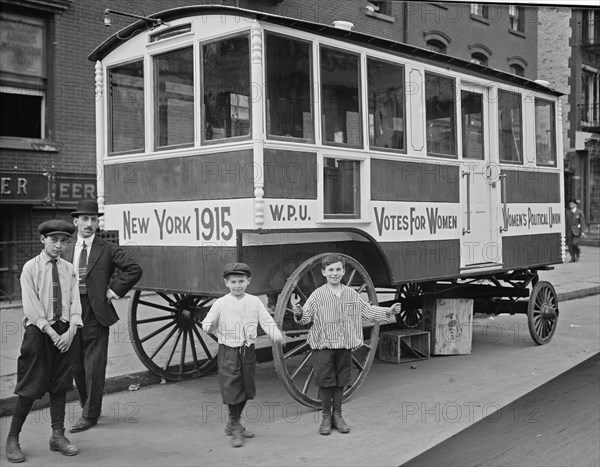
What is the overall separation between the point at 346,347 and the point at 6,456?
8.45 ft

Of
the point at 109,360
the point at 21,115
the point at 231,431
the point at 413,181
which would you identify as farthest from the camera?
the point at 21,115

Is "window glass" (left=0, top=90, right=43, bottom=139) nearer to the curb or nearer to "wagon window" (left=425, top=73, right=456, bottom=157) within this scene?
the curb

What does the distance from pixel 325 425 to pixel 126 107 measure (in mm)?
3701

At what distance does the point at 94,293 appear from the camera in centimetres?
570

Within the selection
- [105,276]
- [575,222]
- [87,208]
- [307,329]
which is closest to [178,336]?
[307,329]

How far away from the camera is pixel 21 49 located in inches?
428

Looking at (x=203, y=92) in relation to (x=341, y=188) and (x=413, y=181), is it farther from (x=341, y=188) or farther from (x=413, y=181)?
(x=413, y=181)

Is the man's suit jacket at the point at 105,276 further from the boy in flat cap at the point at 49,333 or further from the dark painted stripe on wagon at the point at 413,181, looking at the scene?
the dark painted stripe on wagon at the point at 413,181

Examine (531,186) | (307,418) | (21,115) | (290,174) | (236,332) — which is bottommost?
(307,418)

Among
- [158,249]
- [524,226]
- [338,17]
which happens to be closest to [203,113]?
[158,249]

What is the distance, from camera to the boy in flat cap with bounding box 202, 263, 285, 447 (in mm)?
5184

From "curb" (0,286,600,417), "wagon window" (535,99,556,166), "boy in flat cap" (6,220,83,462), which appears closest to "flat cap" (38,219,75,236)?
"boy in flat cap" (6,220,83,462)

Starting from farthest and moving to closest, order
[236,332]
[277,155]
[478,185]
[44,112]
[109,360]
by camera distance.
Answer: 1. [44,112]
2. [478,185]
3. [109,360]
4. [277,155]
5. [236,332]

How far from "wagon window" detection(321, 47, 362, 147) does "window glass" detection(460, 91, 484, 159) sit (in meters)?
2.02
